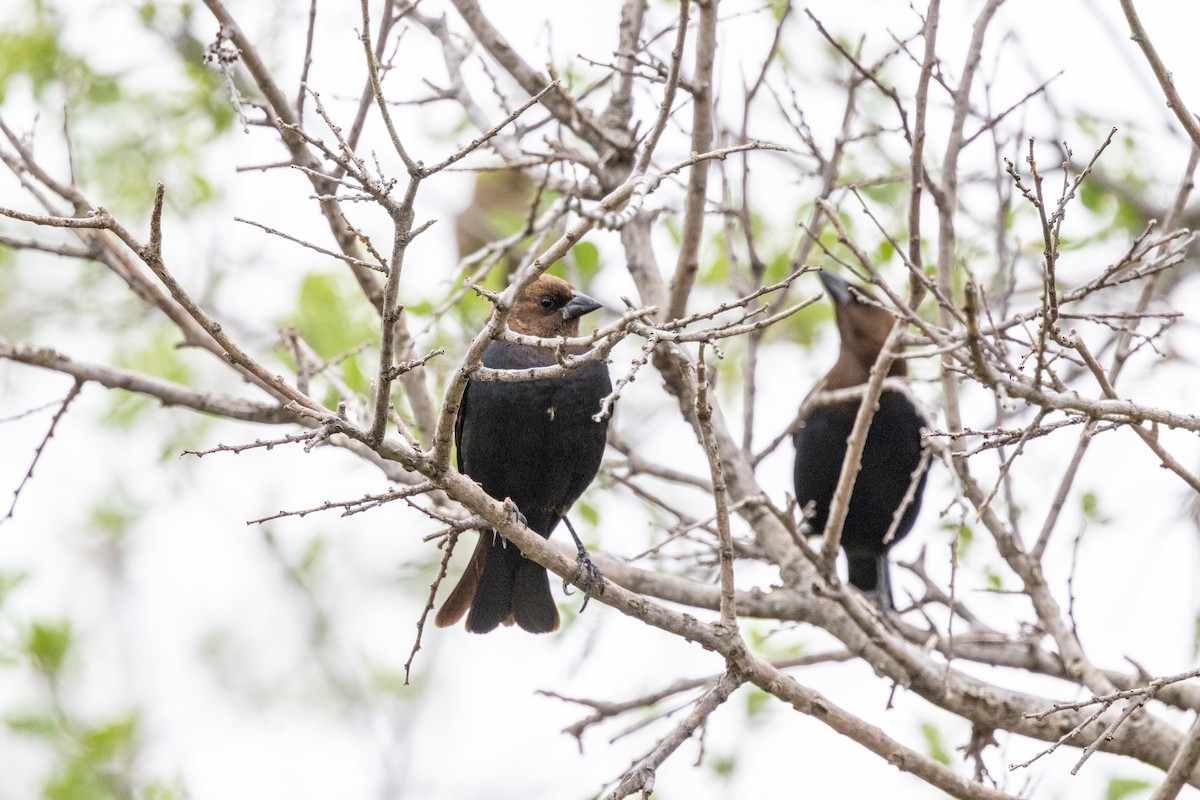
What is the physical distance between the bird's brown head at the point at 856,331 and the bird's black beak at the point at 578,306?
1.31 meters

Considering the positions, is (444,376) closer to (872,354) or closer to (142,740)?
(872,354)

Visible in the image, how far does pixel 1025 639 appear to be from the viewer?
4.12 m

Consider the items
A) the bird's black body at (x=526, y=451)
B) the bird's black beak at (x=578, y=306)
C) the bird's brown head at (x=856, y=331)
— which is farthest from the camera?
the bird's brown head at (x=856, y=331)

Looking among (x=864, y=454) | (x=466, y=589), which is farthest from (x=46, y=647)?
(x=864, y=454)

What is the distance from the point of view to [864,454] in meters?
4.88

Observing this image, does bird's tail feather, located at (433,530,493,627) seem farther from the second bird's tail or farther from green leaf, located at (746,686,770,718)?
green leaf, located at (746,686,770,718)

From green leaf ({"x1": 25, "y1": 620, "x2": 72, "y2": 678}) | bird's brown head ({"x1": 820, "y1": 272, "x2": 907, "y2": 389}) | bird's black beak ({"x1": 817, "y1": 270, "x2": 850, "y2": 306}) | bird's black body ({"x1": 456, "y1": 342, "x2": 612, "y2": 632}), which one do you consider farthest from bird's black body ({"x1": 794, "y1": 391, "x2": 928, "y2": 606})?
green leaf ({"x1": 25, "y1": 620, "x2": 72, "y2": 678})

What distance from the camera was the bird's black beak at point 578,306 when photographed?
416 centimetres

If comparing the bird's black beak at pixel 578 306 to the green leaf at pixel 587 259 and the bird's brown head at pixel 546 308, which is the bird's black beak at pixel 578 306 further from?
the green leaf at pixel 587 259

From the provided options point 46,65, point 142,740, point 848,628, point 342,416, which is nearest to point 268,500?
point 142,740

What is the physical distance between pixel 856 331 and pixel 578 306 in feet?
4.78

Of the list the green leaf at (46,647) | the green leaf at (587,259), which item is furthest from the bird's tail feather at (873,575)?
the green leaf at (46,647)

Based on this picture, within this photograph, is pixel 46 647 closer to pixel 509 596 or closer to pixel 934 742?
pixel 509 596

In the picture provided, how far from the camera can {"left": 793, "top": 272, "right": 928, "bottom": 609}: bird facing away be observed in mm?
4863
